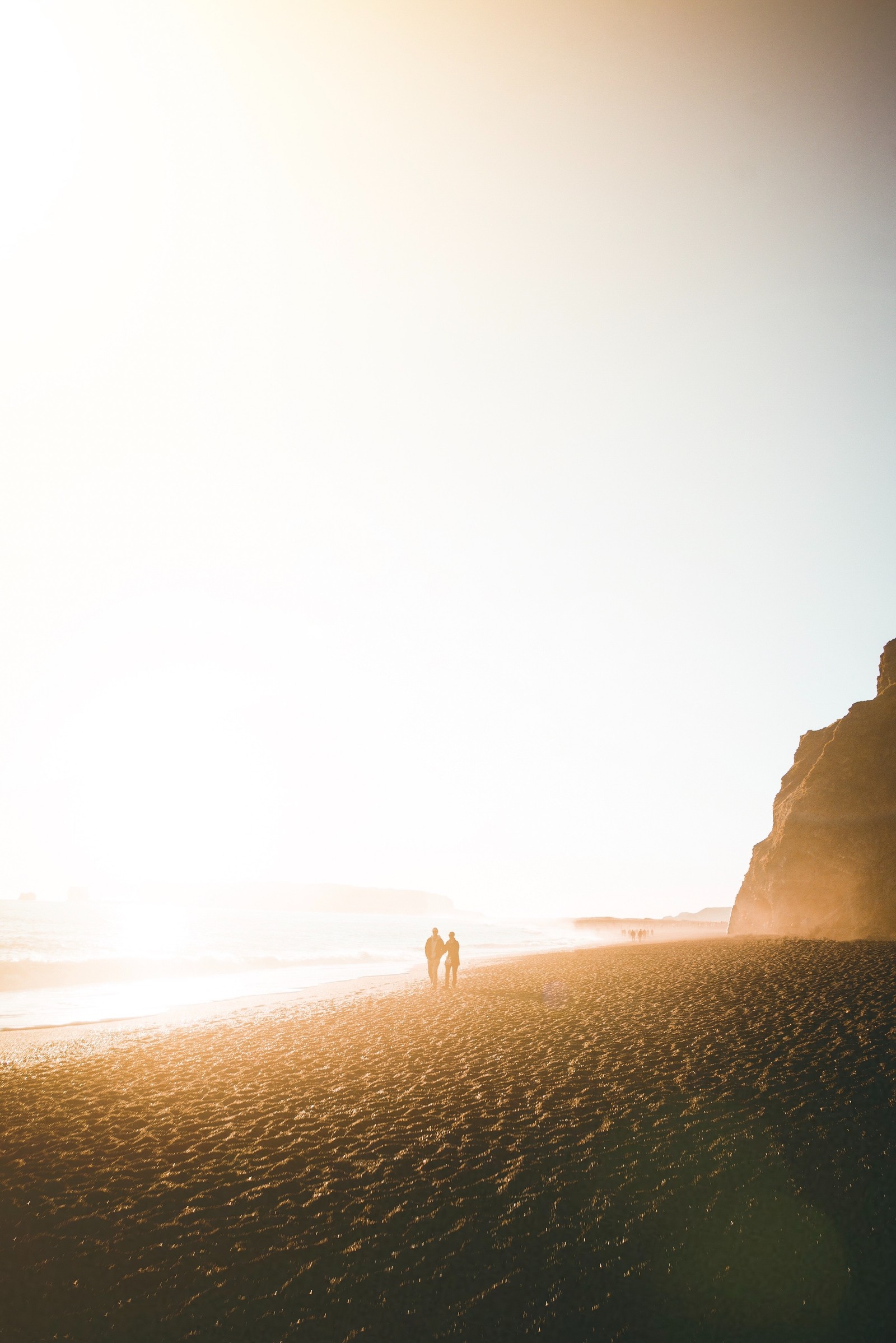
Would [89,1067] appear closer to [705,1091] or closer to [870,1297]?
[705,1091]

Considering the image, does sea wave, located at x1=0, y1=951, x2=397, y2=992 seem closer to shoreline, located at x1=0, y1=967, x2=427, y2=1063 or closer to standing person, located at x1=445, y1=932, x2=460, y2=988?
shoreline, located at x1=0, y1=967, x2=427, y2=1063

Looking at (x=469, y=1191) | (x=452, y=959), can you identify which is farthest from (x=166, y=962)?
(x=469, y=1191)

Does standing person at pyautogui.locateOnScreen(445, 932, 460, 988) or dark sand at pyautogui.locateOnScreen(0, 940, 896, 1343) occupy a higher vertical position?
dark sand at pyautogui.locateOnScreen(0, 940, 896, 1343)

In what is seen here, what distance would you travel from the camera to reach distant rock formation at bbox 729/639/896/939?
32219 millimetres

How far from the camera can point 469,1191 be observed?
7242 mm

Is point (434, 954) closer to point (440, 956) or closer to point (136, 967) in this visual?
point (440, 956)

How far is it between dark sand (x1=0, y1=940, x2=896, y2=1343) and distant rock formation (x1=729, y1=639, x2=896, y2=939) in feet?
73.6

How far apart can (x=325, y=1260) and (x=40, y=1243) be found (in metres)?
3.14

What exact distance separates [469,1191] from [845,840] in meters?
35.8

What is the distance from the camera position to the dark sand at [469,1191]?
5.50 meters

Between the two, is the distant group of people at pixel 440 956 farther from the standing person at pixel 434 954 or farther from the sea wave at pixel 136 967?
the sea wave at pixel 136 967

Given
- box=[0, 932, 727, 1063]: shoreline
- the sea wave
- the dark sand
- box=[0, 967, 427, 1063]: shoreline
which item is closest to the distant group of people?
box=[0, 932, 727, 1063]: shoreline

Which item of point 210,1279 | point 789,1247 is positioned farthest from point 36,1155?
point 789,1247

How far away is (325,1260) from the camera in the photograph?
6.09m
